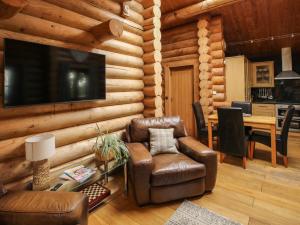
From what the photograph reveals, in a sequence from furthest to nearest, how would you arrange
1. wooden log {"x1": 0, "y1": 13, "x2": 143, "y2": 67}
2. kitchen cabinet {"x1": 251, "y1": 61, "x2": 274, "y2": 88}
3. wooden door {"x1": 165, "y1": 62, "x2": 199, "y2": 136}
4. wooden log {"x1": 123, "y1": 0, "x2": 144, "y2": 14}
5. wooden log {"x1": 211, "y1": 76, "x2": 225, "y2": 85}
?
kitchen cabinet {"x1": 251, "y1": 61, "x2": 274, "y2": 88}
wooden door {"x1": 165, "y1": 62, "x2": 199, "y2": 136}
wooden log {"x1": 211, "y1": 76, "x2": 225, "y2": 85}
wooden log {"x1": 123, "y1": 0, "x2": 144, "y2": 14}
wooden log {"x1": 0, "y1": 13, "x2": 143, "y2": 67}

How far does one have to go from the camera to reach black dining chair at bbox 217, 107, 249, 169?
3006mm

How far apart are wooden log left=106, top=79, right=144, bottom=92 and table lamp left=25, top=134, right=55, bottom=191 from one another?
1276 mm

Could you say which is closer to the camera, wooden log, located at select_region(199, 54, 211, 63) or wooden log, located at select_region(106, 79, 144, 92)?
wooden log, located at select_region(106, 79, 144, 92)

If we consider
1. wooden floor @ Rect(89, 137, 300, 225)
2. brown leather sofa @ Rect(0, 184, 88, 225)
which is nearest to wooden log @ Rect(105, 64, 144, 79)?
wooden floor @ Rect(89, 137, 300, 225)

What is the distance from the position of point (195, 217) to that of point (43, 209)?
1.45 metres

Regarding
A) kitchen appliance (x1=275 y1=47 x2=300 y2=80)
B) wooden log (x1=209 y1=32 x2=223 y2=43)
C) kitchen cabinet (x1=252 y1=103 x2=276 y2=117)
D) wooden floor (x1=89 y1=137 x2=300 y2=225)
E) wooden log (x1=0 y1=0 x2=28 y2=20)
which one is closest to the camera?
wooden log (x1=0 y1=0 x2=28 y2=20)

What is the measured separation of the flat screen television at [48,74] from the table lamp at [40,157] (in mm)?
431

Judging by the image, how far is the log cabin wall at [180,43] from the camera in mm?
4723

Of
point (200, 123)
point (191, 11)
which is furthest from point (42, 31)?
point (191, 11)

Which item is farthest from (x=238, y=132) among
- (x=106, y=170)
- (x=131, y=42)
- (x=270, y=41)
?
(x=270, y=41)

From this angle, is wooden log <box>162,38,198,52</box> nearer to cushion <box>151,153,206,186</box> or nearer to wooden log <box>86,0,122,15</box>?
wooden log <box>86,0,122,15</box>

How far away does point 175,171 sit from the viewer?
6.77ft

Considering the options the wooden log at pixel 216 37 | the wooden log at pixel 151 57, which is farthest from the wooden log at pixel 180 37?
the wooden log at pixel 151 57

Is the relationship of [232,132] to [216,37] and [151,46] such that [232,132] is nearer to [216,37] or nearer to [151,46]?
[151,46]
